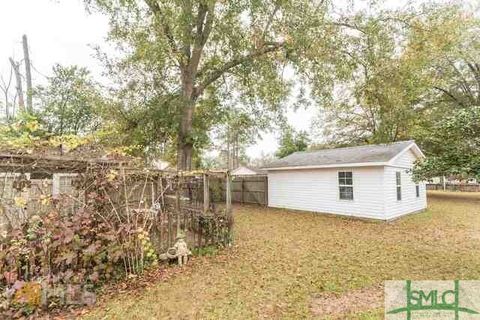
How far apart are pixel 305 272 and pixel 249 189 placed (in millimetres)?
11180

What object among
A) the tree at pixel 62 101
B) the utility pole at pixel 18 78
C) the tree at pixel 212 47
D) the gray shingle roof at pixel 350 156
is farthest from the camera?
the utility pole at pixel 18 78

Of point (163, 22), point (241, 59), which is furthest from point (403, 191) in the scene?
point (163, 22)

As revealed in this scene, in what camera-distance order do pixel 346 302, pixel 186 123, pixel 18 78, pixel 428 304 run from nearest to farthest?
1. pixel 428 304
2. pixel 346 302
3. pixel 186 123
4. pixel 18 78

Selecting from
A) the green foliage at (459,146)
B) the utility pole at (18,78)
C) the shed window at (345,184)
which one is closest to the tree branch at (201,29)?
the shed window at (345,184)

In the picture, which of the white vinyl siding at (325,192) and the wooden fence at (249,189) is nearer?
the white vinyl siding at (325,192)

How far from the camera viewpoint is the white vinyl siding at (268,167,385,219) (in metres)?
10.1

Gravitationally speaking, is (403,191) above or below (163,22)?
below

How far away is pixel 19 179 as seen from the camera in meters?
4.24

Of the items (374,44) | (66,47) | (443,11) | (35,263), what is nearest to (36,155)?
(35,263)

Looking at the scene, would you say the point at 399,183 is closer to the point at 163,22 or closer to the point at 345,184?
the point at 345,184

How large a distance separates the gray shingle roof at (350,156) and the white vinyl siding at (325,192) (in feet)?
1.08

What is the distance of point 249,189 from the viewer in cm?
1617

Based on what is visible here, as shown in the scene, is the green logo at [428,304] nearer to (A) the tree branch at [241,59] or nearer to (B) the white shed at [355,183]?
(B) the white shed at [355,183]

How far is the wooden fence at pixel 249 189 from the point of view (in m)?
15.2
